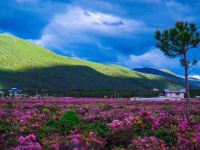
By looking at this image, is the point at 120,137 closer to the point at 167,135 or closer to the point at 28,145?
the point at 167,135

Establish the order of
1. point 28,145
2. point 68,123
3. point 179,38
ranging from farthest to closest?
point 179,38 < point 68,123 < point 28,145

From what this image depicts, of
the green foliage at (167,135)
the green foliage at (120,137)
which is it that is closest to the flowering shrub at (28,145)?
the green foliage at (120,137)

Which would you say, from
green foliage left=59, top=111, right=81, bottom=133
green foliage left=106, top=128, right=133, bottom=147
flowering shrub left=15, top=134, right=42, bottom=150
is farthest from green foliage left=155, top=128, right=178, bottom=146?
flowering shrub left=15, top=134, right=42, bottom=150

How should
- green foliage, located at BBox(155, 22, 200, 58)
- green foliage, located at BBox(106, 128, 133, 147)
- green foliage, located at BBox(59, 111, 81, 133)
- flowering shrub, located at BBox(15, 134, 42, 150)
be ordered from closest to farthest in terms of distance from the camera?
flowering shrub, located at BBox(15, 134, 42, 150) → green foliage, located at BBox(106, 128, 133, 147) → green foliage, located at BBox(59, 111, 81, 133) → green foliage, located at BBox(155, 22, 200, 58)

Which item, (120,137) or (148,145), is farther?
(120,137)

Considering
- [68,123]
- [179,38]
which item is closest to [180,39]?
[179,38]

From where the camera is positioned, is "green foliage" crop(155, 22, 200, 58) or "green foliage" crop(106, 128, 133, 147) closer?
"green foliage" crop(106, 128, 133, 147)

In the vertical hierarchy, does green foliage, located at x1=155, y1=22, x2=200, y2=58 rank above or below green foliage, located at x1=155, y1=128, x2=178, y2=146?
above

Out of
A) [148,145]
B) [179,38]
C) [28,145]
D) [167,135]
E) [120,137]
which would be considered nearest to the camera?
[148,145]

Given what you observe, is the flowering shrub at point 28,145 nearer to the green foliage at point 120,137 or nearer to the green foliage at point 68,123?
the green foliage at point 120,137

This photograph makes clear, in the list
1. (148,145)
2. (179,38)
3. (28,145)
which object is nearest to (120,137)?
(148,145)

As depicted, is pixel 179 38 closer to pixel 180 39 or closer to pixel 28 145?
pixel 180 39

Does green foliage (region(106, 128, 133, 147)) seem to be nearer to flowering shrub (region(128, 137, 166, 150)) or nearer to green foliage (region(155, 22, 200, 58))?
flowering shrub (region(128, 137, 166, 150))

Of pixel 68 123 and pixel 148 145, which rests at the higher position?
pixel 68 123
